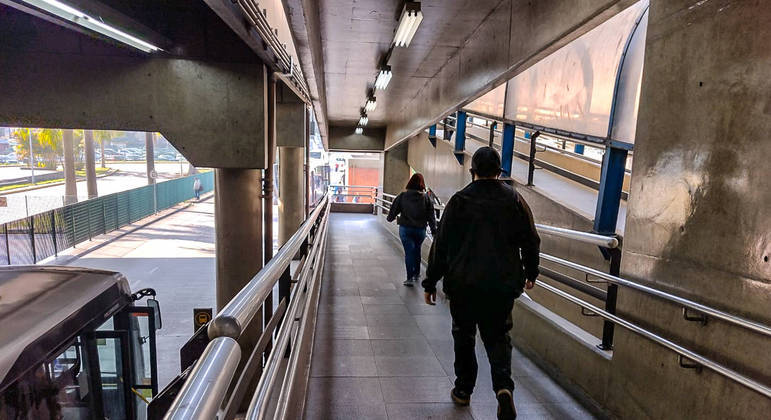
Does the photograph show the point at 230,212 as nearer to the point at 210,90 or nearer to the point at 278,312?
the point at 210,90

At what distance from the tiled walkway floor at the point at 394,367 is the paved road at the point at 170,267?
389cm

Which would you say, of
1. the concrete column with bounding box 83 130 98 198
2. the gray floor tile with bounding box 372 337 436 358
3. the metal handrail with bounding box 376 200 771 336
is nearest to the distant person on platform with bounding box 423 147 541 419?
the metal handrail with bounding box 376 200 771 336

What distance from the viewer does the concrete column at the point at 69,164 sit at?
56.5ft

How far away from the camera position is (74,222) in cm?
1672

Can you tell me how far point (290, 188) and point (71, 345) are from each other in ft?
32.2

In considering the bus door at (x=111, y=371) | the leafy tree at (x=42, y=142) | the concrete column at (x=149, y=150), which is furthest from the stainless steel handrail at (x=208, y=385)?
the concrete column at (x=149, y=150)

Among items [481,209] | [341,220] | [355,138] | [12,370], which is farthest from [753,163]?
[355,138]

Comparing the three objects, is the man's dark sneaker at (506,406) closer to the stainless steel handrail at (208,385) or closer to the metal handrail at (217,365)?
the metal handrail at (217,365)

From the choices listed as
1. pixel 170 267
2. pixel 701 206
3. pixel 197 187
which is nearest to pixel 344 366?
pixel 701 206

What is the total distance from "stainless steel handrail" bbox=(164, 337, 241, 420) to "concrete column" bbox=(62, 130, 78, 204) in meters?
20.0

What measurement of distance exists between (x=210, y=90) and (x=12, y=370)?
367 cm

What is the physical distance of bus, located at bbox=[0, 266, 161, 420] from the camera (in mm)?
2475

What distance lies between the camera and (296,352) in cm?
236

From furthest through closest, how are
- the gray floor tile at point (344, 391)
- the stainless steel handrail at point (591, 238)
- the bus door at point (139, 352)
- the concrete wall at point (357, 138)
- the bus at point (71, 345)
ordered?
the concrete wall at point (357, 138), the bus door at point (139, 352), the gray floor tile at point (344, 391), the stainless steel handrail at point (591, 238), the bus at point (71, 345)
